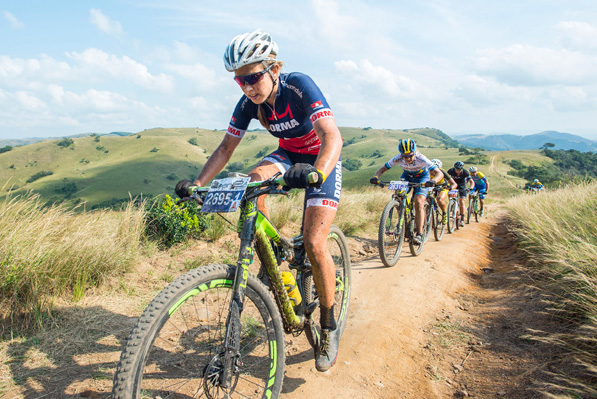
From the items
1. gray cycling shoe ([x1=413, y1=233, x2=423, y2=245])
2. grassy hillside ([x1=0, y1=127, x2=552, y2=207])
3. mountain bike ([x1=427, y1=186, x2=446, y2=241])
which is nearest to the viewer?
gray cycling shoe ([x1=413, y1=233, x2=423, y2=245])

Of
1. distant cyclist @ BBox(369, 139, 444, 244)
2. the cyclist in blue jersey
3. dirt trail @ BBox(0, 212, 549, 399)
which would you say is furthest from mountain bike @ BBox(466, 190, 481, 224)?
the cyclist in blue jersey

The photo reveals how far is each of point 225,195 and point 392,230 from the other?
5.65 meters

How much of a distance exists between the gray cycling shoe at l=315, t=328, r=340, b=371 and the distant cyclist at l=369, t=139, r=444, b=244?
192 inches

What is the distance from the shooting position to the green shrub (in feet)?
20.7

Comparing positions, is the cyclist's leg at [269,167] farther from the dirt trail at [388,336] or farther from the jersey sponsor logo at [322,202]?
the dirt trail at [388,336]

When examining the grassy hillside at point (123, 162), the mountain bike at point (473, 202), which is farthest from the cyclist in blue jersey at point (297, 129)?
the grassy hillside at point (123, 162)

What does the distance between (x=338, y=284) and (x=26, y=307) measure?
3283 mm

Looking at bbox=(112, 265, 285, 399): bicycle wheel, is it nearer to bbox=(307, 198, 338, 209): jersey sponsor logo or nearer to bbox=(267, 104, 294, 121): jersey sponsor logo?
bbox=(307, 198, 338, 209): jersey sponsor logo

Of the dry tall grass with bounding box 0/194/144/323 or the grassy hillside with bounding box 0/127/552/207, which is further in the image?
the grassy hillside with bounding box 0/127/552/207

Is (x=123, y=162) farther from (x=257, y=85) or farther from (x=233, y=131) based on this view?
(x=257, y=85)

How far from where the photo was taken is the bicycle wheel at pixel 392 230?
702 centimetres

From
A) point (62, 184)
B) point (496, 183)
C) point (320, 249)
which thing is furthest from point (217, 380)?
point (62, 184)

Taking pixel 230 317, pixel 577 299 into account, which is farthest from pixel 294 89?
pixel 577 299

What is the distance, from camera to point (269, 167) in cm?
354
